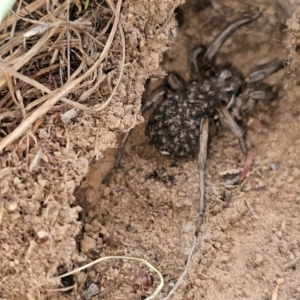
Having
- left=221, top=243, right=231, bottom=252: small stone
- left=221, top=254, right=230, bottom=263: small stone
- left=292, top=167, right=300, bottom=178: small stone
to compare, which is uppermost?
left=292, top=167, right=300, bottom=178: small stone

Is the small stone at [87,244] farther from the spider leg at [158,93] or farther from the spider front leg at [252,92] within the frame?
the spider front leg at [252,92]

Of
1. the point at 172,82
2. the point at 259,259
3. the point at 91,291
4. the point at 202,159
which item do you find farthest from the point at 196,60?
the point at 91,291

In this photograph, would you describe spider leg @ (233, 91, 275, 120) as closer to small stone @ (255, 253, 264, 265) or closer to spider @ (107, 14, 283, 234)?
spider @ (107, 14, 283, 234)

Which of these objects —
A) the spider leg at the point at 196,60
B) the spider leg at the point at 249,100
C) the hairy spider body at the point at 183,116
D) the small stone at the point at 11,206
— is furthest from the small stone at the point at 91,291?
the spider leg at the point at 196,60

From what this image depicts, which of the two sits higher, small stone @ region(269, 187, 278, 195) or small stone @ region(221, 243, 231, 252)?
small stone @ region(269, 187, 278, 195)

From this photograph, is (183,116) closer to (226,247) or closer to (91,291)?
(226,247)

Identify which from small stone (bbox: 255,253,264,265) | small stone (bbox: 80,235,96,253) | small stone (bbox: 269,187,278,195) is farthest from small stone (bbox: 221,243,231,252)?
small stone (bbox: 80,235,96,253)
